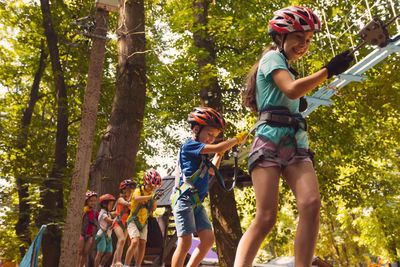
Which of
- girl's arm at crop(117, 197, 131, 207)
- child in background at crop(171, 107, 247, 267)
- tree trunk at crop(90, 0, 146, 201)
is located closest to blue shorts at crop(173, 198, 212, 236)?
child in background at crop(171, 107, 247, 267)

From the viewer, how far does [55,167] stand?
14.7 meters

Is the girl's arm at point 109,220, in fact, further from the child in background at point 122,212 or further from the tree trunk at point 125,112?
the tree trunk at point 125,112

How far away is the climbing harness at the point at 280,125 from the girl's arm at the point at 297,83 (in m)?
0.18

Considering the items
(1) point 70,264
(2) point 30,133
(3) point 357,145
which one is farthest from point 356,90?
(2) point 30,133

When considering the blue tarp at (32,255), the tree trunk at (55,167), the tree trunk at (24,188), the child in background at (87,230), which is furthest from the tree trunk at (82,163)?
the tree trunk at (55,167)

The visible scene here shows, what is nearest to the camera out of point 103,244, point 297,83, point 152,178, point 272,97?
point 297,83

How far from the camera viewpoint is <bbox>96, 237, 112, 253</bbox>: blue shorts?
27.2 ft

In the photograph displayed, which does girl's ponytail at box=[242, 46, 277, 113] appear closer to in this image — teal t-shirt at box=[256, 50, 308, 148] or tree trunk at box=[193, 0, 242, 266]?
teal t-shirt at box=[256, 50, 308, 148]


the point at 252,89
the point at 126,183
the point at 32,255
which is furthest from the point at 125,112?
the point at 252,89

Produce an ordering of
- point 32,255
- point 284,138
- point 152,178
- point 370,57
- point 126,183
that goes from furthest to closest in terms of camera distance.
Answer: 1. point 126,183
2. point 152,178
3. point 32,255
4. point 370,57
5. point 284,138

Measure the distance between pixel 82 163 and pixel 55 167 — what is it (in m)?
8.34

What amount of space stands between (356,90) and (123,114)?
6.82 meters

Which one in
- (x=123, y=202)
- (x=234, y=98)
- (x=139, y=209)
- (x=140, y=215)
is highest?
(x=234, y=98)

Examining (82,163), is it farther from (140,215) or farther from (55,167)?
(55,167)
